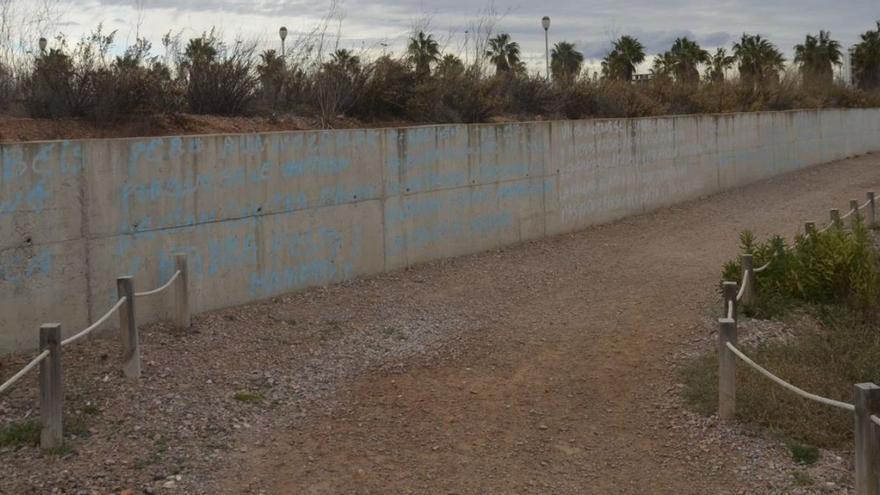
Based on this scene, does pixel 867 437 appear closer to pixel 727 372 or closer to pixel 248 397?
pixel 727 372

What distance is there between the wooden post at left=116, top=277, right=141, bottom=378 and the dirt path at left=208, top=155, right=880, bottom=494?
1331 millimetres

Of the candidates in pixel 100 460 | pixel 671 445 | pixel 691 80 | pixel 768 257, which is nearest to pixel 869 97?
pixel 691 80

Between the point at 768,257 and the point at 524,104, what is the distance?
934 centimetres

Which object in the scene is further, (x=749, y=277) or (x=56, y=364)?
(x=749, y=277)

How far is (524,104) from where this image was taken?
19234mm

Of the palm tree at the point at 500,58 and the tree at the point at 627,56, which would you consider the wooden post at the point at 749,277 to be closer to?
the palm tree at the point at 500,58

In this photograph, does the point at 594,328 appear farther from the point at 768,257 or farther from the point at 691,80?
the point at 691,80

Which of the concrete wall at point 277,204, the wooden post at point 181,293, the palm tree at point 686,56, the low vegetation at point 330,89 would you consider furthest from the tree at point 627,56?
the wooden post at point 181,293

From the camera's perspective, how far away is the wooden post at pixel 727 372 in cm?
661

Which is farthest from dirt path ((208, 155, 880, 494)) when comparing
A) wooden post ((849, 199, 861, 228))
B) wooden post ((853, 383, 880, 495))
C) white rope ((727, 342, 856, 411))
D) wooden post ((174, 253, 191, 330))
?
wooden post ((849, 199, 861, 228))

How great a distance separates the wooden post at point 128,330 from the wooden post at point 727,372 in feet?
13.9

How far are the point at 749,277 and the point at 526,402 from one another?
3670 millimetres

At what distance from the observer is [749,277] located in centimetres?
975

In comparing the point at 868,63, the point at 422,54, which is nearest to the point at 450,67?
the point at 422,54
